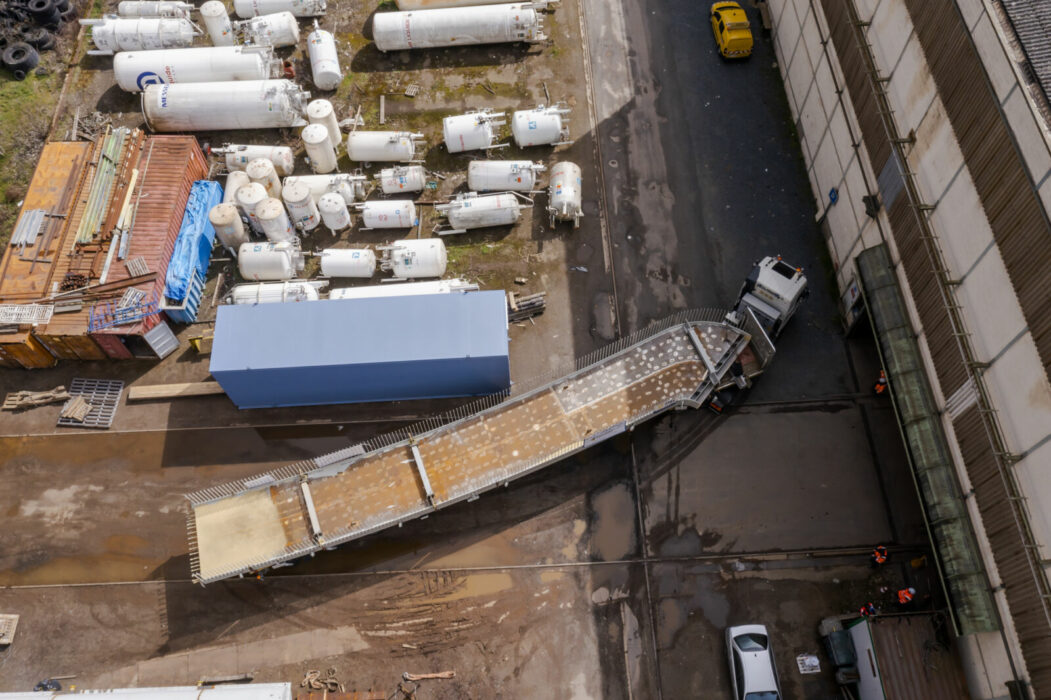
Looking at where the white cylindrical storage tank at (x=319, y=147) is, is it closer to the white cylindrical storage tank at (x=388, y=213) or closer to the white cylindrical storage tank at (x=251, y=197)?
the white cylindrical storage tank at (x=251, y=197)

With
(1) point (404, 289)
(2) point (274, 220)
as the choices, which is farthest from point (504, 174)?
(2) point (274, 220)

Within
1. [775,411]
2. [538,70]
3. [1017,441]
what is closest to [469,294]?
[775,411]

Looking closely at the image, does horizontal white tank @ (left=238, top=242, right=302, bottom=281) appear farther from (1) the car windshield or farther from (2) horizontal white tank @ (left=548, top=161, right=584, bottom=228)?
(1) the car windshield

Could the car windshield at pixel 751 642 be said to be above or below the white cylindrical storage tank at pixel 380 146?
below

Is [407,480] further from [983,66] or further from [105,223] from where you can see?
[983,66]

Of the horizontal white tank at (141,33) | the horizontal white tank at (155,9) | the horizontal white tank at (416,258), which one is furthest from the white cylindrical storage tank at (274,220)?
the horizontal white tank at (155,9)
